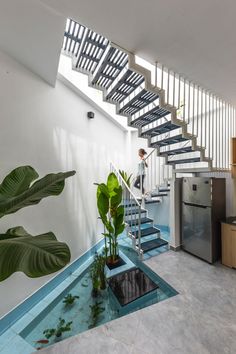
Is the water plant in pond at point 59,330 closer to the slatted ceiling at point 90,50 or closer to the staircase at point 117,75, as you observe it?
the staircase at point 117,75

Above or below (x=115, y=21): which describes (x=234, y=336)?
below

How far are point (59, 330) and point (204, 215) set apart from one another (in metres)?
2.67

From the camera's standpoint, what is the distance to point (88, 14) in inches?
56.0

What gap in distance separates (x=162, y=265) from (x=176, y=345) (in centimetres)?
145

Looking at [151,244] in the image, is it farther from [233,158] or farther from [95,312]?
[233,158]

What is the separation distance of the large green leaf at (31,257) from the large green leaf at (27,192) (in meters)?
0.22

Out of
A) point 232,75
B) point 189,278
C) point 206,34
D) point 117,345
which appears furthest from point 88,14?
point 189,278

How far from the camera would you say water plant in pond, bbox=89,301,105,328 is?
6.35 ft

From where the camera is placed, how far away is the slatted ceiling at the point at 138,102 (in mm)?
2466

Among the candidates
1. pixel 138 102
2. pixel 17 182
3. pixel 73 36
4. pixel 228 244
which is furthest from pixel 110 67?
pixel 228 244

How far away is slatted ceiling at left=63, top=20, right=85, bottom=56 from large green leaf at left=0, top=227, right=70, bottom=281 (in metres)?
2.06

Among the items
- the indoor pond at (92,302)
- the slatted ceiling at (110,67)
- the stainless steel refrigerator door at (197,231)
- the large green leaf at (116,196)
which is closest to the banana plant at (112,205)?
the large green leaf at (116,196)

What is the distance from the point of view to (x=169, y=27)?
1504 mm

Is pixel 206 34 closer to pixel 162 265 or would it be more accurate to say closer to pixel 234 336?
pixel 234 336
